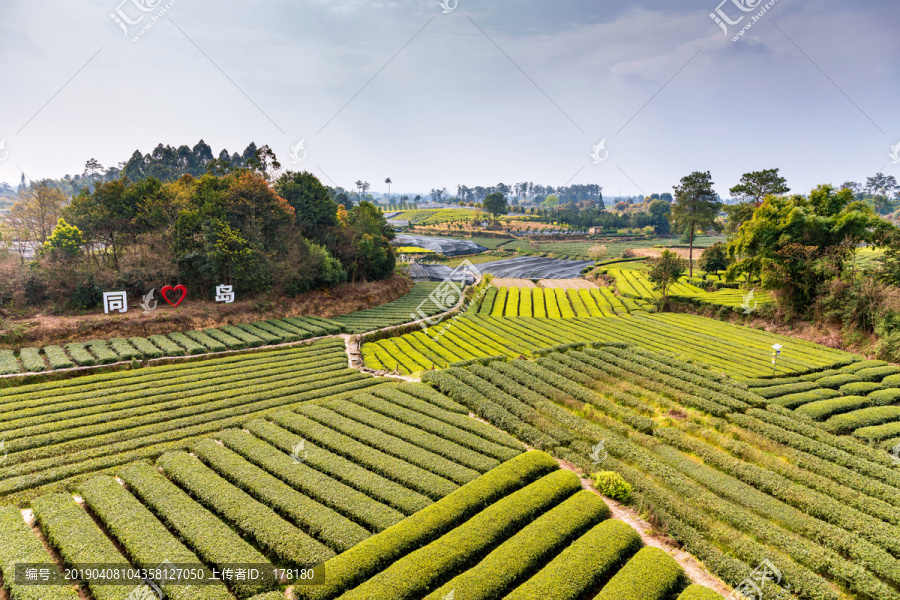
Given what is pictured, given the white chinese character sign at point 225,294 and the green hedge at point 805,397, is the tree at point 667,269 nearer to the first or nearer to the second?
the green hedge at point 805,397

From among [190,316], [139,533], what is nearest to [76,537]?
[139,533]

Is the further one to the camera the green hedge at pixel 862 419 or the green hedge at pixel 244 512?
the green hedge at pixel 862 419

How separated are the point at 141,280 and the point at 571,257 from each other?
82312mm

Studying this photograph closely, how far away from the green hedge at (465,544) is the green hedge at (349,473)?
Answer: 1.99 meters

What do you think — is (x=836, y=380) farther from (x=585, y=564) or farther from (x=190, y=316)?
(x=190, y=316)

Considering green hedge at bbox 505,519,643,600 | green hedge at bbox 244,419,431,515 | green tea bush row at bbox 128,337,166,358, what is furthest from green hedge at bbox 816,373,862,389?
green tea bush row at bbox 128,337,166,358

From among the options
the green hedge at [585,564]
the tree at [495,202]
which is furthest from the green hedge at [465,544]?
the tree at [495,202]

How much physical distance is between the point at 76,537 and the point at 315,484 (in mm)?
6754

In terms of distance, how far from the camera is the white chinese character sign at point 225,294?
40562 mm

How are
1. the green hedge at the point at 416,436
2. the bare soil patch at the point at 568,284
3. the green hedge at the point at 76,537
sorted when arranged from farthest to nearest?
the bare soil patch at the point at 568,284
the green hedge at the point at 416,436
the green hedge at the point at 76,537

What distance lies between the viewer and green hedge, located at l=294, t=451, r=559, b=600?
11180 millimetres

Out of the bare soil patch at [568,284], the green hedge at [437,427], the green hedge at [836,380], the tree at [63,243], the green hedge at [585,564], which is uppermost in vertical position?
the tree at [63,243]

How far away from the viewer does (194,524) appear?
13.0 metres

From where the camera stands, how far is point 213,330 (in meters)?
36.0
